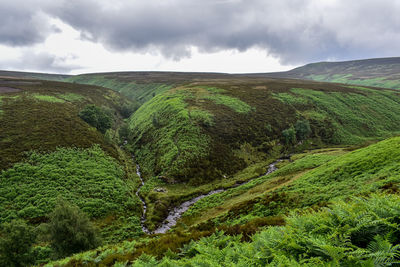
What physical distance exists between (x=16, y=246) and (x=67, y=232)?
426cm

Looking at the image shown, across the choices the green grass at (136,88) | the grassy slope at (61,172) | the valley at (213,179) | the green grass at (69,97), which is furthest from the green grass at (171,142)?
the green grass at (136,88)

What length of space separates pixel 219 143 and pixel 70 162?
34.6m

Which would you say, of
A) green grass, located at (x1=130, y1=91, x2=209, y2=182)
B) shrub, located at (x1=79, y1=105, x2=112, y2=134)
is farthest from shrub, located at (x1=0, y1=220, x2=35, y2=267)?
shrub, located at (x1=79, y1=105, x2=112, y2=134)

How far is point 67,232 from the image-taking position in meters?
18.8

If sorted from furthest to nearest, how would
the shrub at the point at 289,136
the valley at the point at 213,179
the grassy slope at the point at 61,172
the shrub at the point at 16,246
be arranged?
the shrub at the point at 289,136 → the grassy slope at the point at 61,172 → the shrub at the point at 16,246 → the valley at the point at 213,179

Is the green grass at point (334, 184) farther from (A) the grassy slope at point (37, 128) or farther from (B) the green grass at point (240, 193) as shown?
(A) the grassy slope at point (37, 128)

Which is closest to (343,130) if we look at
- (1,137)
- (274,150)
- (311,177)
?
(274,150)

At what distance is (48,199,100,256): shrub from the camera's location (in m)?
18.6

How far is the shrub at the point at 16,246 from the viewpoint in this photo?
17469mm

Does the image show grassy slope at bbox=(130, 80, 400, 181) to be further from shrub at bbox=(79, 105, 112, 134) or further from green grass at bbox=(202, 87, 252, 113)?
shrub at bbox=(79, 105, 112, 134)

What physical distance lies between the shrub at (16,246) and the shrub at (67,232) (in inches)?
81.1

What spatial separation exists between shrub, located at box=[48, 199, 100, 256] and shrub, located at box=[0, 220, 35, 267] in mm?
2059

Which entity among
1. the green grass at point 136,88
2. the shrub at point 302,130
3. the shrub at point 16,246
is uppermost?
the green grass at point 136,88

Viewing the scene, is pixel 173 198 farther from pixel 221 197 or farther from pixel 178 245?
pixel 178 245
